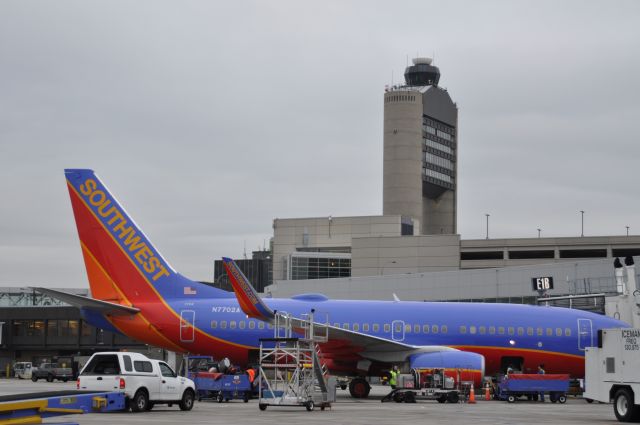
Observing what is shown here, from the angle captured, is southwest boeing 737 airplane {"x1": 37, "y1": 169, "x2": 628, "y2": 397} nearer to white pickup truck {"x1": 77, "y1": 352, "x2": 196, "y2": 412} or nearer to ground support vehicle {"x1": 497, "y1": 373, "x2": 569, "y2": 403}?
ground support vehicle {"x1": 497, "y1": 373, "x2": 569, "y2": 403}

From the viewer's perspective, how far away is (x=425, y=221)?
581 ft

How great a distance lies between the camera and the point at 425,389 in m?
36.7

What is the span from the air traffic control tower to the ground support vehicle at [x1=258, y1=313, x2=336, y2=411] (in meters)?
120

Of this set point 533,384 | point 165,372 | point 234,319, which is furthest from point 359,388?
point 165,372

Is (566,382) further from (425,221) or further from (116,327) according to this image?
(425,221)

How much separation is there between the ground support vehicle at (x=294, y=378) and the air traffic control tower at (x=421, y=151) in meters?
120

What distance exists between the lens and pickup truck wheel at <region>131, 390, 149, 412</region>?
1108 inches

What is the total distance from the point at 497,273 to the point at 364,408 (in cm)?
4379

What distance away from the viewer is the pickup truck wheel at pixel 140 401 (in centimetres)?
2815

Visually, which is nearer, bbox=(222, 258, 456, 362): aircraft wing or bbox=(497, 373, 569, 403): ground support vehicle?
bbox=(222, 258, 456, 362): aircraft wing

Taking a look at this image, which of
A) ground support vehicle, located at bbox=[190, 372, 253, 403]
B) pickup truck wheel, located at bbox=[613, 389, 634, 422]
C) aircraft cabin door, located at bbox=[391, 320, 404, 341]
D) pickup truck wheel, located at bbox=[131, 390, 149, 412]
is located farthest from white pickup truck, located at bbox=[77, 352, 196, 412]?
pickup truck wheel, located at bbox=[613, 389, 634, 422]

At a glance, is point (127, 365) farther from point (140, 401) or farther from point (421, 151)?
point (421, 151)

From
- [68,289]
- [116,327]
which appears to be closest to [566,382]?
[116,327]

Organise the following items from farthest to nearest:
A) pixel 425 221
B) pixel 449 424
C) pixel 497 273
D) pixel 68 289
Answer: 1. pixel 425 221
2. pixel 68 289
3. pixel 497 273
4. pixel 449 424
